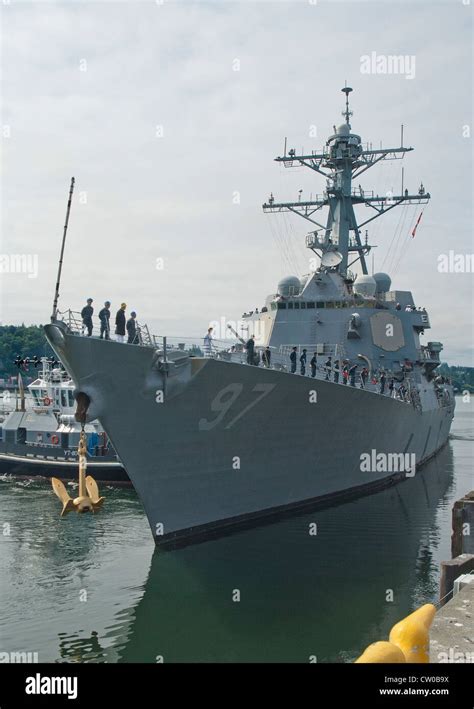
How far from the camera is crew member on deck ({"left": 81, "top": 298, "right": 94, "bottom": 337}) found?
34.5ft

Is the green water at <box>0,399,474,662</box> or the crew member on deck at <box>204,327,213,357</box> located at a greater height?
the crew member on deck at <box>204,327,213,357</box>

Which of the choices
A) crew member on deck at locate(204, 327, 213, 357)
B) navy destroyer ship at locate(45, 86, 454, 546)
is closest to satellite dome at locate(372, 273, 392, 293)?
navy destroyer ship at locate(45, 86, 454, 546)

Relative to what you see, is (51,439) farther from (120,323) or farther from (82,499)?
(82,499)

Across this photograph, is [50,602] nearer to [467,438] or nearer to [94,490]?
[94,490]

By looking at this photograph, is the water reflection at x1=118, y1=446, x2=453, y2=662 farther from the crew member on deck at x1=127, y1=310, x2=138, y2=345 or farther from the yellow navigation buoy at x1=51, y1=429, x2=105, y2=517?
the crew member on deck at x1=127, y1=310, x2=138, y2=345

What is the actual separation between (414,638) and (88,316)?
7.10 metres

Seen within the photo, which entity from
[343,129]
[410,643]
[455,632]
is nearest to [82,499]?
[455,632]

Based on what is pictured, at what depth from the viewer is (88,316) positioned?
415 inches

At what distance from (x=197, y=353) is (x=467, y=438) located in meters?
36.0

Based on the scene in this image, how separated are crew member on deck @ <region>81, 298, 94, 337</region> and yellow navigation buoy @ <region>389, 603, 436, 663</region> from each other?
270 inches

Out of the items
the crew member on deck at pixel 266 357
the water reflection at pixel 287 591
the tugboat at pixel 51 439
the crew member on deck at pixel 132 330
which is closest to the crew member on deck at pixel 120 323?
the crew member on deck at pixel 132 330

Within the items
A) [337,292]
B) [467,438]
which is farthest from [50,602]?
[467,438]

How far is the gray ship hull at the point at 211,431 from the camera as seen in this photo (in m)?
10.8

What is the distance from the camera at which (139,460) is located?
36.8 feet
